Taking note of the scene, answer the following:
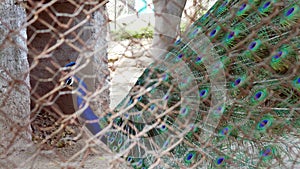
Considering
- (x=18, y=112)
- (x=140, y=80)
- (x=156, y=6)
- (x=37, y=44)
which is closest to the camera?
(x=140, y=80)

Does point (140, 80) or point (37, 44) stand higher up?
point (37, 44)

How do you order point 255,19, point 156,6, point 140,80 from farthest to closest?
point 156,6 < point 140,80 < point 255,19

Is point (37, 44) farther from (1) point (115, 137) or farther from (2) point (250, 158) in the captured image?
(2) point (250, 158)

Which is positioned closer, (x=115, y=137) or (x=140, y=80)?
(x=115, y=137)

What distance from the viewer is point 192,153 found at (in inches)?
98.7

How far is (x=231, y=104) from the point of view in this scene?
2504 mm

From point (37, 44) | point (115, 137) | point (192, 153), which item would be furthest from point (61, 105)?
point (192, 153)

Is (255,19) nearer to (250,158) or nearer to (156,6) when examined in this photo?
(250,158)

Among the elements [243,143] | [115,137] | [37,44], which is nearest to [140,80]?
[115,137]

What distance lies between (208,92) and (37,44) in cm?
223

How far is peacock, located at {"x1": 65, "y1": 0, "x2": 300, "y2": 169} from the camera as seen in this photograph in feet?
7.93

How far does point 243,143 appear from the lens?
8.33 ft

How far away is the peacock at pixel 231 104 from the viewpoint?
2.42 m

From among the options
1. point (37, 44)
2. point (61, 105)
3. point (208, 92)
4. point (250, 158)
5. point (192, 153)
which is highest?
point (37, 44)
